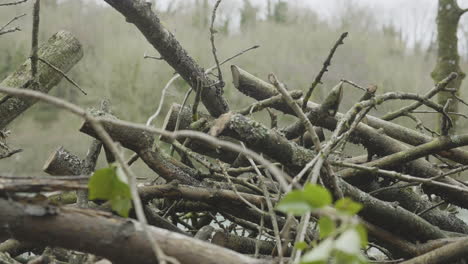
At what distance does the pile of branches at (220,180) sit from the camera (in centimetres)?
39

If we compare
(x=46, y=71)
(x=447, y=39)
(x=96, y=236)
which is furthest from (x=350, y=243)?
(x=447, y=39)

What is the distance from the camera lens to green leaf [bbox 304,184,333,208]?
27 cm

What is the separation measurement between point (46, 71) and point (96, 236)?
94 centimetres

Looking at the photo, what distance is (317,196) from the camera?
0.27 m

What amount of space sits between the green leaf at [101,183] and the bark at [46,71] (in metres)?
0.75

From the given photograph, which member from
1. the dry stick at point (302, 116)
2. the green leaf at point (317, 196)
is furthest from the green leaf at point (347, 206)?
the dry stick at point (302, 116)

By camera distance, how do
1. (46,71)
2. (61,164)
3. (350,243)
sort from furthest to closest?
1. (46,71)
2. (61,164)
3. (350,243)

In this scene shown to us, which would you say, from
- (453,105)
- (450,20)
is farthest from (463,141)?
(450,20)

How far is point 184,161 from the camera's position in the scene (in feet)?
3.26

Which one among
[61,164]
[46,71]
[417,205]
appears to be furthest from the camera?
[46,71]

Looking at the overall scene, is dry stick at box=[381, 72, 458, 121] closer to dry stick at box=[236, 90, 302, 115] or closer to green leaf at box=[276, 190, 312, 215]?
dry stick at box=[236, 90, 302, 115]

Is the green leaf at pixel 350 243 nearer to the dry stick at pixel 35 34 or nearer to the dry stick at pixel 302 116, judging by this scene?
the dry stick at pixel 302 116

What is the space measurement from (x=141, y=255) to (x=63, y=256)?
56 centimetres

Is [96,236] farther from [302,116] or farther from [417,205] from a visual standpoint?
[417,205]
